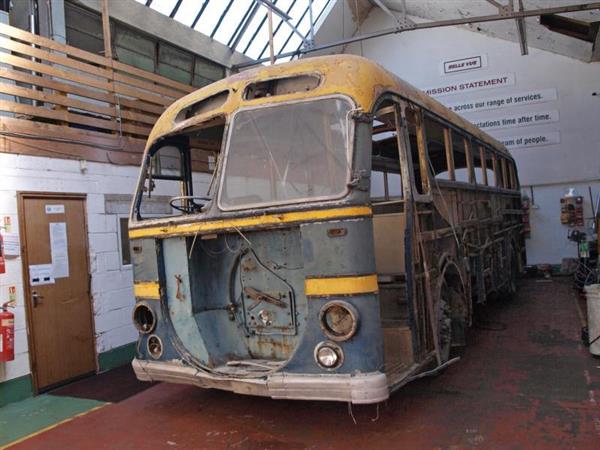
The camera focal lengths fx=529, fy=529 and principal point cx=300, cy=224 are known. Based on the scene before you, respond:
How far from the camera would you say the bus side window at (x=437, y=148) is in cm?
517

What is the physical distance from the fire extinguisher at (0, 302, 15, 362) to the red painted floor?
1063 mm

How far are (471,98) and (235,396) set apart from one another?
11.0 meters

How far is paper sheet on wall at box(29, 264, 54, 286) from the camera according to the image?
5.80m

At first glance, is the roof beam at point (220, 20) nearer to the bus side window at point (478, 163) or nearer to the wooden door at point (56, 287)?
the wooden door at point (56, 287)

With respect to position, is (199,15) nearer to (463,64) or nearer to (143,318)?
(463,64)

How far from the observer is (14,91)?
5.80 m

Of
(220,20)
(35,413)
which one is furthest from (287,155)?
(220,20)

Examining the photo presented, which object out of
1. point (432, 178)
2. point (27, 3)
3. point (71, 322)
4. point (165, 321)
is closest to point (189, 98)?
point (165, 321)

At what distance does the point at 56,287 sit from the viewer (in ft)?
19.9

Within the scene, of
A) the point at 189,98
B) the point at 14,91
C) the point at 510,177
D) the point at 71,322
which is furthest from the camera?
the point at 510,177

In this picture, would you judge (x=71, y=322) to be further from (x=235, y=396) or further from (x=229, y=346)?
(x=229, y=346)

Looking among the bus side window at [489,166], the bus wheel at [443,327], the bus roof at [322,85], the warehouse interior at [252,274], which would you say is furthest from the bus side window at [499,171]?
the bus roof at [322,85]

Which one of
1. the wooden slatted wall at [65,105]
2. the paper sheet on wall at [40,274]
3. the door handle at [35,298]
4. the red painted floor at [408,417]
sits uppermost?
the wooden slatted wall at [65,105]

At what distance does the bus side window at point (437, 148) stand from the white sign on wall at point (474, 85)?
27.7 ft
